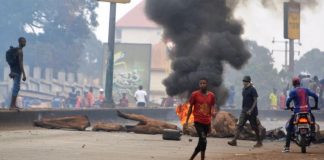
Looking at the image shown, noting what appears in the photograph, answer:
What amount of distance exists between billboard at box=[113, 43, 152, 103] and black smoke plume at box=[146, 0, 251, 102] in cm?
3058

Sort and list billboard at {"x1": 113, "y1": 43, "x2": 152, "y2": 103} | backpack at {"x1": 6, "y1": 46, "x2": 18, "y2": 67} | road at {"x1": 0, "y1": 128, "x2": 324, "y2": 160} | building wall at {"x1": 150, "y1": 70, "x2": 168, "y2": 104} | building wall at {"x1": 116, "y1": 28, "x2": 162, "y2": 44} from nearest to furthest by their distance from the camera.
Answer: road at {"x1": 0, "y1": 128, "x2": 324, "y2": 160}, backpack at {"x1": 6, "y1": 46, "x2": 18, "y2": 67}, billboard at {"x1": 113, "y1": 43, "x2": 152, "y2": 103}, building wall at {"x1": 150, "y1": 70, "x2": 168, "y2": 104}, building wall at {"x1": 116, "y1": 28, "x2": 162, "y2": 44}

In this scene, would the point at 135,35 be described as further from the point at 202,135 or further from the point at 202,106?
the point at 202,135

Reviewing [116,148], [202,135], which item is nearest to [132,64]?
[116,148]

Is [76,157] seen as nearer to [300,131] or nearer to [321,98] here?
[300,131]

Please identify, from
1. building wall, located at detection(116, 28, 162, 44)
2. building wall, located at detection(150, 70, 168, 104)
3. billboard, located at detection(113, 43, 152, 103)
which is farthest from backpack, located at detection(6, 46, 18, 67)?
building wall, located at detection(116, 28, 162, 44)

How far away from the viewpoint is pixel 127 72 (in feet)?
177

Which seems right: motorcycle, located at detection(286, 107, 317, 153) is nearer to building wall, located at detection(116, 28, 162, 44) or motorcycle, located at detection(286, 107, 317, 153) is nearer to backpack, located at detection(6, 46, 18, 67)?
backpack, located at detection(6, 46, 18, 67)

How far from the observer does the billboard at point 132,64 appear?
53547 millimetres

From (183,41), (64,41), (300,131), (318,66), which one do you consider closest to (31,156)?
(300,131)

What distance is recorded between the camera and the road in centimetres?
1199

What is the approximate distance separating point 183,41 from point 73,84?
42607 millimetres

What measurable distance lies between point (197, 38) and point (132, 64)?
32466 mm

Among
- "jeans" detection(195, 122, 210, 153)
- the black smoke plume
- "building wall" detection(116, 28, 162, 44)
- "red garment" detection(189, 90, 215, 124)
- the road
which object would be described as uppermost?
"building wall" detection(116, 28, 162, 44)

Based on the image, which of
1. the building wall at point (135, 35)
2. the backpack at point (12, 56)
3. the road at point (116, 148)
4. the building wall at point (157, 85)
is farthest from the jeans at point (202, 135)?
the building wall at point (135, 35)
